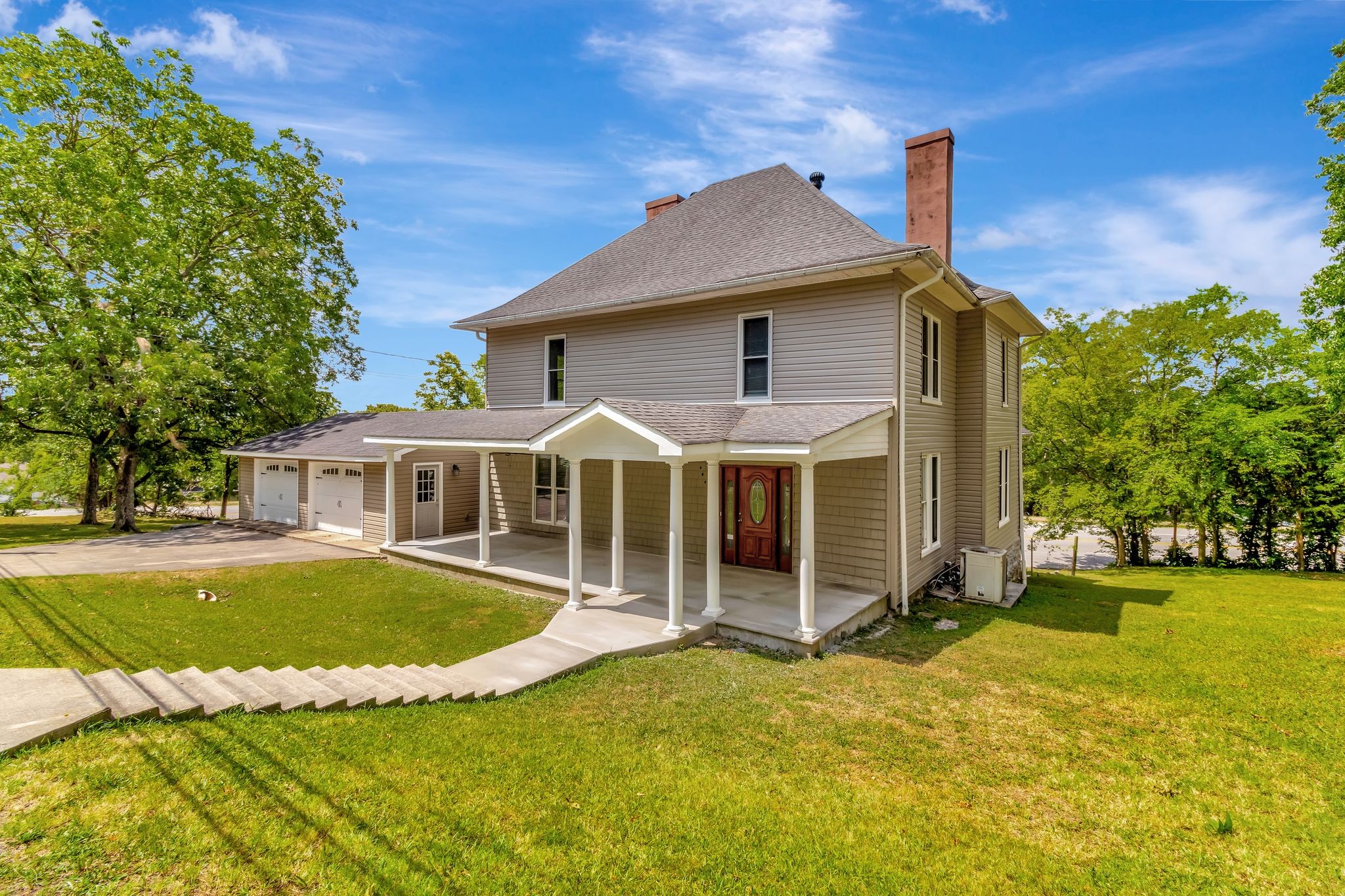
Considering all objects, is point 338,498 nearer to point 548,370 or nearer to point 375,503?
point 375,503

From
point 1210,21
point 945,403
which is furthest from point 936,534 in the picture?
point 1210,21

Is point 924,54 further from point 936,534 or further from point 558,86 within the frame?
point 936,534

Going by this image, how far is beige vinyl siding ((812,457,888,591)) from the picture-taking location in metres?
9.71

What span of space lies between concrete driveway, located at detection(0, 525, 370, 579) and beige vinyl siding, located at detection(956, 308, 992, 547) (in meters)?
13.6

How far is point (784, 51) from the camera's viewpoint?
31.3ft

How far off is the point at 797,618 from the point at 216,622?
861 centimetres

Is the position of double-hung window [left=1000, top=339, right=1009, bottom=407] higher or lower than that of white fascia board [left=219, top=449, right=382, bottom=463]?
higher

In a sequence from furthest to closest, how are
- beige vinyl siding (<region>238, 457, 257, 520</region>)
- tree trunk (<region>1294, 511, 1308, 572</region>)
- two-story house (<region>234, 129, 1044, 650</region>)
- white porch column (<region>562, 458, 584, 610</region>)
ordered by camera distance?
beige vinyl siding (<region>238, 457, 257, 520</region>), tree trunk (<region>1294, 511, 1308, 572</region>), white porch column (<region>562, 458, 584, 610</region>), two-story house (<region>234, 129, 1044, 650</region>)

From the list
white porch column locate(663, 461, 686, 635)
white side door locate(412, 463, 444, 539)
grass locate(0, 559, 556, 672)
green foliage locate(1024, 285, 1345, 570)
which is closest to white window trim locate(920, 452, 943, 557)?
white porch column locate(663, 461, 686, 635)

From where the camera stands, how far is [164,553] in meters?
13.8

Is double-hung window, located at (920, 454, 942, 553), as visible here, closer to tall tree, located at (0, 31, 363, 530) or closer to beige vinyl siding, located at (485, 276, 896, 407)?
beige vinyl siding, located at (485, 276, 896, 407)

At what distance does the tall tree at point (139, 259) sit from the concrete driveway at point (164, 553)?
410cm

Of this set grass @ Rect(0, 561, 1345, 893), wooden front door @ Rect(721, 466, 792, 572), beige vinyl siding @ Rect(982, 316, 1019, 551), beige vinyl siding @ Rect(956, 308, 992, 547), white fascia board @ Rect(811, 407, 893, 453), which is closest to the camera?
grass @ Rect(0, 561, 1345, 893)

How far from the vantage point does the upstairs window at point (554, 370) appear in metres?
13.9
